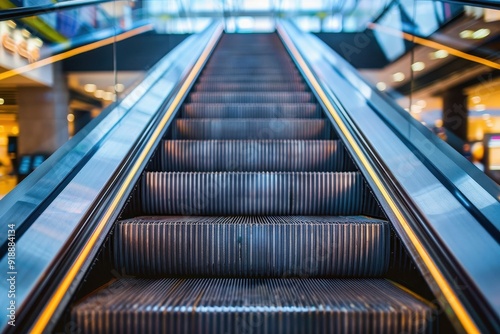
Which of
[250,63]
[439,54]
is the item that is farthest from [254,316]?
[250,63]

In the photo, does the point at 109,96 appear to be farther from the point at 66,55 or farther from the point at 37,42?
the point at 66,55

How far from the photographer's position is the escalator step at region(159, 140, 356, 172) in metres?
2.61

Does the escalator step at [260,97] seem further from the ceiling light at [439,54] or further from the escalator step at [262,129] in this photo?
the ceiling light at [439,54]

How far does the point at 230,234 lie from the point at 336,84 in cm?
205

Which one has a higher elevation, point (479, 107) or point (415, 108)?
point (479, 107)

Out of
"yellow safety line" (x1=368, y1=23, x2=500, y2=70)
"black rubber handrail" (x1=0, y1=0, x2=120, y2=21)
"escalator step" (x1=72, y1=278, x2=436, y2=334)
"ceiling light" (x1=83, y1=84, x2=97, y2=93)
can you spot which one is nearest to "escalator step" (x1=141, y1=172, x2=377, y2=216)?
"escalator step" (x1=72, y1=278, x2=436, y2=334)

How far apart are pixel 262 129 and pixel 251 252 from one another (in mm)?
1430

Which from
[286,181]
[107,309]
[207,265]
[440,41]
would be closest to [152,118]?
[286,181]

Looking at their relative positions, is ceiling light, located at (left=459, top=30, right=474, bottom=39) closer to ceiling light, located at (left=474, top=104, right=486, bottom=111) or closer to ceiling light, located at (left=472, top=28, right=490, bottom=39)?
ceiling light, located at (left=472, top=28, right=490, bottom=39)

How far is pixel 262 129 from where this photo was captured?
3.04 metres

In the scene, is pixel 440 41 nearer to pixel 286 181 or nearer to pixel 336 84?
pixel 336 84

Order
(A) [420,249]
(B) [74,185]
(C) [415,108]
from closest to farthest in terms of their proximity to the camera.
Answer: (A) [420,249]
(B) [74,185]
(C) [415,108]

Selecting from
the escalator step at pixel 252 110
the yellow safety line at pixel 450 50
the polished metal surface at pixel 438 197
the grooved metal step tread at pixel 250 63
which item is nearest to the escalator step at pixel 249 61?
the grooved metal step tread at pixel 250 63

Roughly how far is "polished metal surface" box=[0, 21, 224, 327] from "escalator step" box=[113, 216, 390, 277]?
0.28 meters
